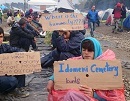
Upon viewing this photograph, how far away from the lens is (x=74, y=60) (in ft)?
12.7

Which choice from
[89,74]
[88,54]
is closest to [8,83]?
[88,54]

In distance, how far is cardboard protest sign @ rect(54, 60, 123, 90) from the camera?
3736 millimetres

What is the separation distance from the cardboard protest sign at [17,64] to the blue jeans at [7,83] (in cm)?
44

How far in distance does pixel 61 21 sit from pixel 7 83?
1390 mm

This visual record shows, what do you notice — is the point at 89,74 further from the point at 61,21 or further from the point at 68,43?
the point at 68,43

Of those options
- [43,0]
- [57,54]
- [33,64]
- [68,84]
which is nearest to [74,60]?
[68,84]

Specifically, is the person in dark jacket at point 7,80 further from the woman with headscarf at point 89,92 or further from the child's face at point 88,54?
the child's face at point 88,54

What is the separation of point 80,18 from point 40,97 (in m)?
1.54

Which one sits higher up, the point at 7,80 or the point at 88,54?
the point at 88,54

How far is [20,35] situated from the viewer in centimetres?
1063

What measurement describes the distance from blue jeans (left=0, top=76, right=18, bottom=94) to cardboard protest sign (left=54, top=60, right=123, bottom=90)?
2.08 m

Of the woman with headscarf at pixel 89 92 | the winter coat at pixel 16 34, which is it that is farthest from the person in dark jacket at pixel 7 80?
the winter coat at pixel 16 34

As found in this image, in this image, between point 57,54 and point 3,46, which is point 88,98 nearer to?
point 3,46

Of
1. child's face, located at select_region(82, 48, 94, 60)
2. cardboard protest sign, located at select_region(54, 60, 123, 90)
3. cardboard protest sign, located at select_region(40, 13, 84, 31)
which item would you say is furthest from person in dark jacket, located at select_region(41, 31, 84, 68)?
cardboard protest sign, located at select_region(54, 60, 123, 90)
